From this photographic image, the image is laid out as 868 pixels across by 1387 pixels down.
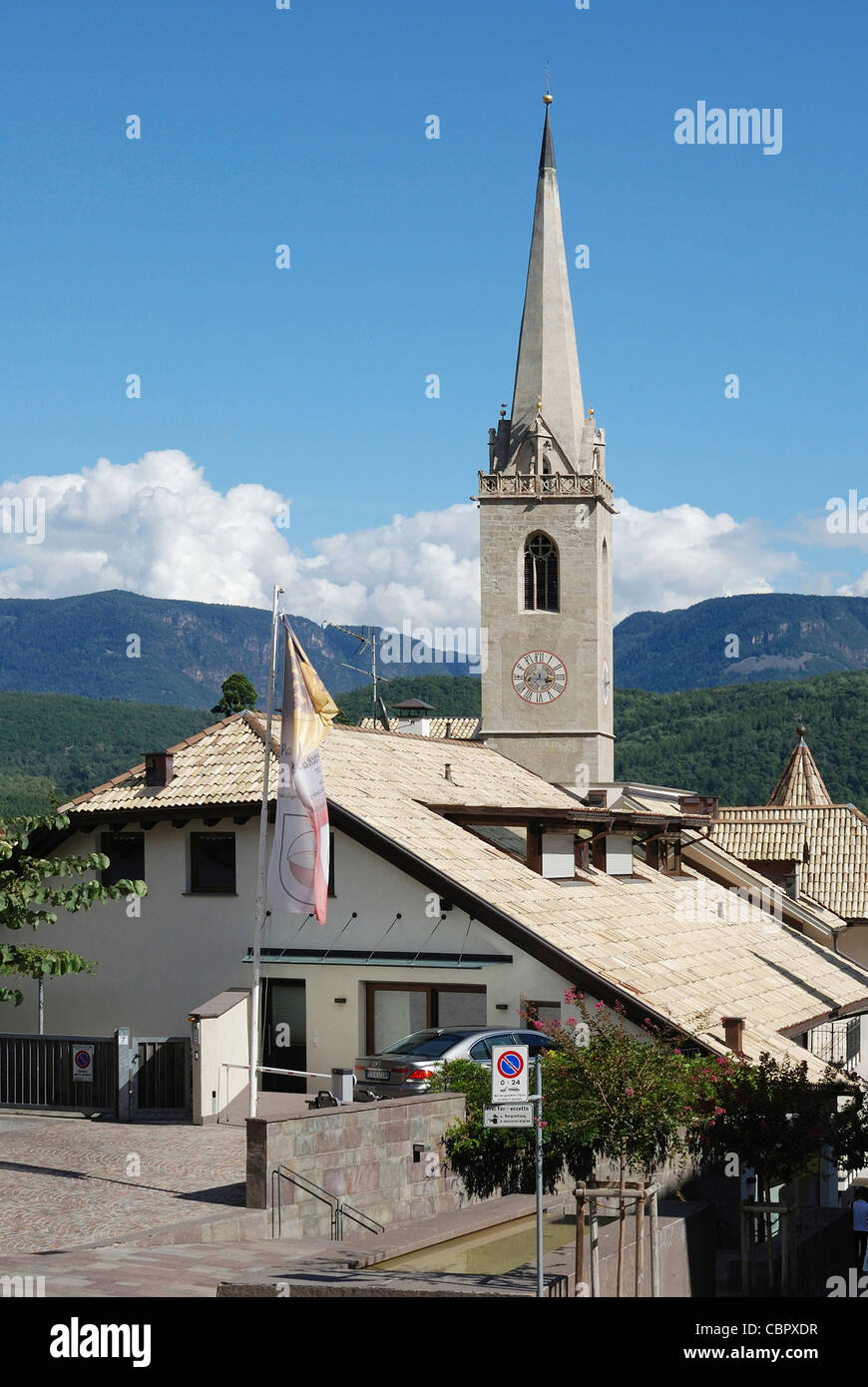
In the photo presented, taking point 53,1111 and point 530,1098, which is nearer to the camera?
point 530,1098

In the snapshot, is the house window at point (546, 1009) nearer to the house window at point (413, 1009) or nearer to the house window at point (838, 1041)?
the house window at point (413, 1009)

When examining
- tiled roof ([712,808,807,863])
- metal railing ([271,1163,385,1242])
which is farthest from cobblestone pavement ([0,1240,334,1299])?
tiled roof ([712,808,807,863])

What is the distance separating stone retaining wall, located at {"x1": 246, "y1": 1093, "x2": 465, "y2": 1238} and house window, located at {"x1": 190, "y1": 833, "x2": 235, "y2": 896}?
8.88 meters

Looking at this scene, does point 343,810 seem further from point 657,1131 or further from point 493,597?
point 493,597

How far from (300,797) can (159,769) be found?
737 cm

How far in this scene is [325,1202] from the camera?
1755 cm

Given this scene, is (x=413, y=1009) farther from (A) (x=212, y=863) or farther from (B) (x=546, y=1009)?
(A) (x=212, y=863)

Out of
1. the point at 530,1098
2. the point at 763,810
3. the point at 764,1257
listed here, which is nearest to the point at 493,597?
the point at 763,810

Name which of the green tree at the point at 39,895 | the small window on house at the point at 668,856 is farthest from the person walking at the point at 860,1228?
the small window on house at the point at 668,856

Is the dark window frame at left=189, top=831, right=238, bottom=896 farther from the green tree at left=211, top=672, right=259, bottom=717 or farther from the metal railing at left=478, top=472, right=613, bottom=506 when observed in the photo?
the green tree at left=211, top=672, right=259, bottom=717

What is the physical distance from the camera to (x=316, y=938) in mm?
26406

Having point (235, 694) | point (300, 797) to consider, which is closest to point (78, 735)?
point (235, 694)

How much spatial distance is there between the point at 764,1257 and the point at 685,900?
15.5m

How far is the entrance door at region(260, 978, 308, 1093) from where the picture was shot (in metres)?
26.0
